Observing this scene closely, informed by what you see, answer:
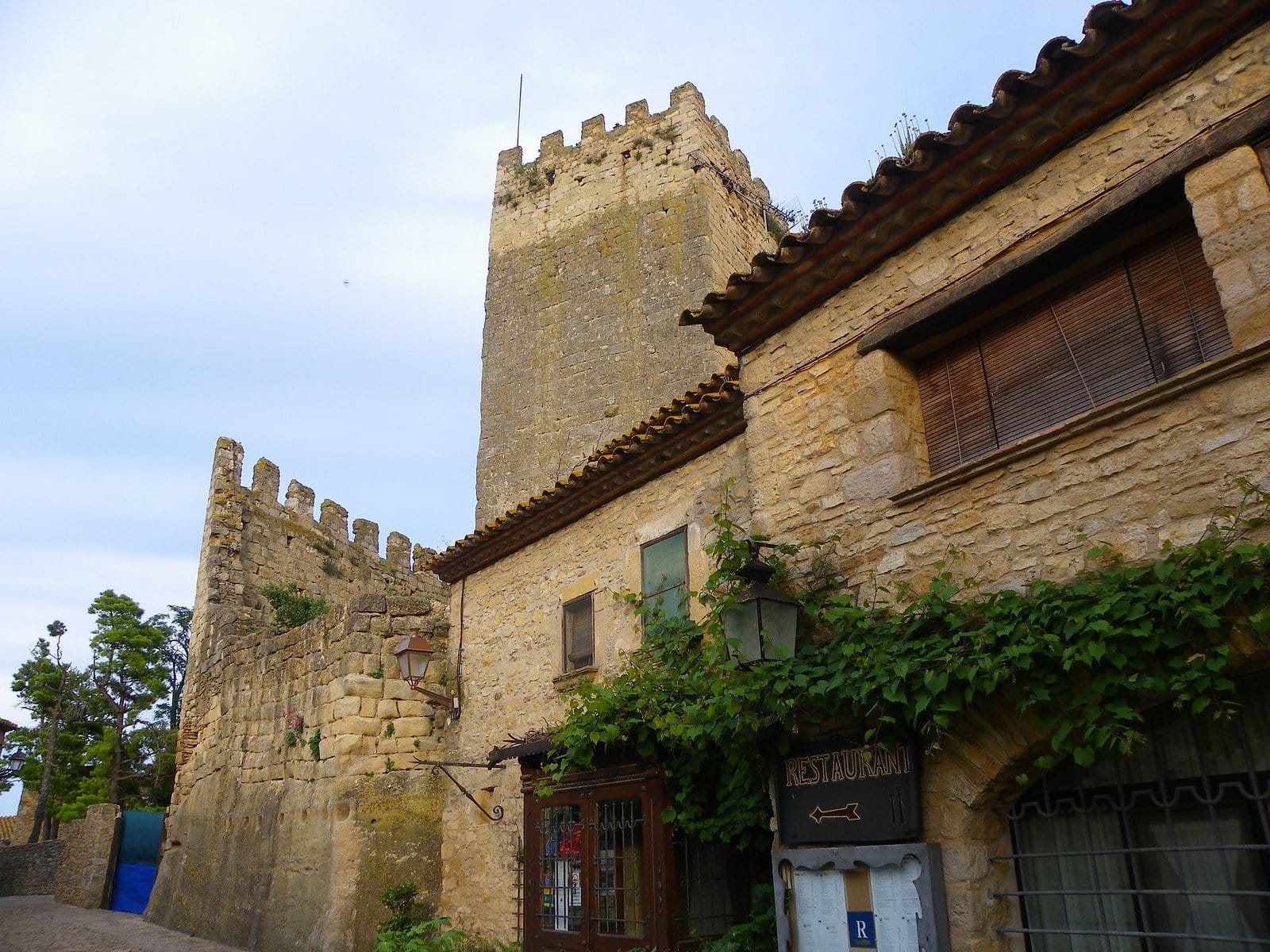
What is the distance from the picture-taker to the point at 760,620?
17.6 ft

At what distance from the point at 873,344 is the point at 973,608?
1.80 m

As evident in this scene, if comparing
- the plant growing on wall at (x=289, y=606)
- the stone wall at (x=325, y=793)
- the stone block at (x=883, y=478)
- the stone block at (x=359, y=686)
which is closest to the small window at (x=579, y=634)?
the stone wall at (x=325, y=793)

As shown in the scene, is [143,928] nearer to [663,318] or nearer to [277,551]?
[277,551]

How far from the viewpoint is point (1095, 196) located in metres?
4.77

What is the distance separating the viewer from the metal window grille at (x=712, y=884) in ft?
22.3

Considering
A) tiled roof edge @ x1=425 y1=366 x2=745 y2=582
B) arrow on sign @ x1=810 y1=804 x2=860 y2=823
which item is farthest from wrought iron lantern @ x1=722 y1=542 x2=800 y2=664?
tiled roof edge @ x1=425 y1=366 x2=745 y2=582

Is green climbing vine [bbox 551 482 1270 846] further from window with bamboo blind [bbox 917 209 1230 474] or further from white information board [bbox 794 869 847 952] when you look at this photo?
window with bamboo blind [bbox 917 209 1230 474]

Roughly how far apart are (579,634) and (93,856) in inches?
507

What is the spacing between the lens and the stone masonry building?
4.26 m

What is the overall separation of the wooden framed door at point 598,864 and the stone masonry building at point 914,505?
24 mm

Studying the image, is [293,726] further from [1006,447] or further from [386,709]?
[1006,447]

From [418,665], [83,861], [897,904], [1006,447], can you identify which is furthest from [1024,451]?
[83,861]

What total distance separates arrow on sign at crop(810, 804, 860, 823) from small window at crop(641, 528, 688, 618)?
2439mm

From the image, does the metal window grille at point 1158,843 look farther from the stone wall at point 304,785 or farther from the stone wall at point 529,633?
the stone wall at point 304,785
